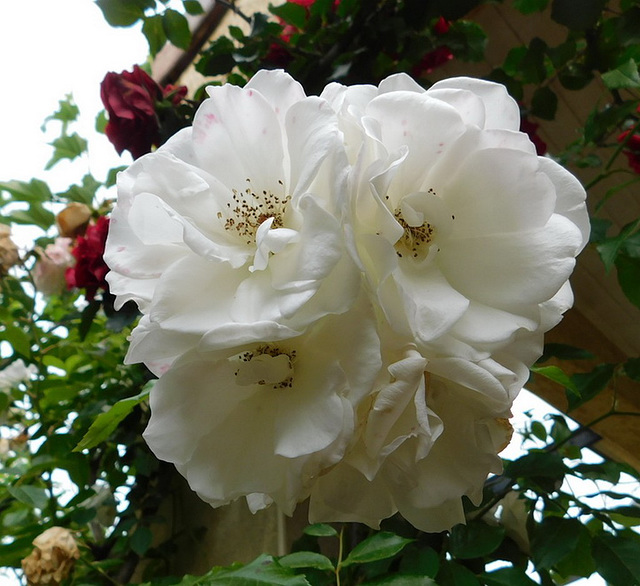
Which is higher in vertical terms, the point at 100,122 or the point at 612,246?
the point at 612,246

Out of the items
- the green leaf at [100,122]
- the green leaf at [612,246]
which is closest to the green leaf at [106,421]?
the green leaf at [612,246]

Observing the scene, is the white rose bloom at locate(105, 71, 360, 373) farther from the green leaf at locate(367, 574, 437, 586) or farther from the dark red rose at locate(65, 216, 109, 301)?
the dark red rose at locate(65, 216, 109, 301)

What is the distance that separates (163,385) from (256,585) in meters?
0.18

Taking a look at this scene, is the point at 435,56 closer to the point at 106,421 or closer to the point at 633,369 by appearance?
the point at 633,369

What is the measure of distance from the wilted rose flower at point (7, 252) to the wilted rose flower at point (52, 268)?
133mm

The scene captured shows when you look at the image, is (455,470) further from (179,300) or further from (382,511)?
(179,300)

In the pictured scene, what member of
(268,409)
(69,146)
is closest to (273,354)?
(268,409)

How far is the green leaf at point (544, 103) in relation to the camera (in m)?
0.97

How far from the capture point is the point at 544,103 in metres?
0.97

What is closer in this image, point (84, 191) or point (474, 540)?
point (474, 540)

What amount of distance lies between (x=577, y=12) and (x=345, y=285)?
64 centimetres

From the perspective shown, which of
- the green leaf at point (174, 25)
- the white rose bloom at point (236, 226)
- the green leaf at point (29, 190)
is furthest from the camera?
the green leaf at point (29, 190)

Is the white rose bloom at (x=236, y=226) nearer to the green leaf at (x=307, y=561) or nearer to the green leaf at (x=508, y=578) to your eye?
the green leaf at (x=307, y=561)

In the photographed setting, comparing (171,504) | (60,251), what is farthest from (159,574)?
(60,251)
